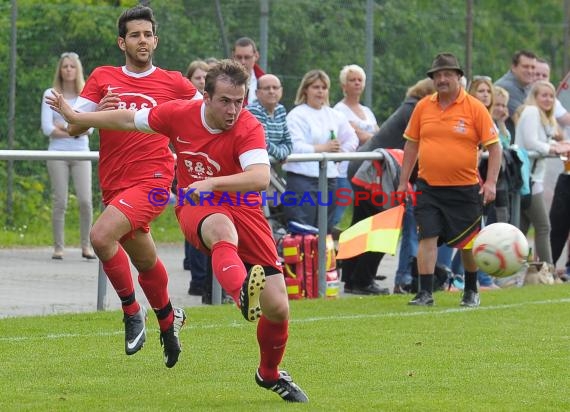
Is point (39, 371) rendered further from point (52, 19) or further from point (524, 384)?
point (52, 19)

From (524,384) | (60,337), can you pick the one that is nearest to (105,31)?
(60,337)

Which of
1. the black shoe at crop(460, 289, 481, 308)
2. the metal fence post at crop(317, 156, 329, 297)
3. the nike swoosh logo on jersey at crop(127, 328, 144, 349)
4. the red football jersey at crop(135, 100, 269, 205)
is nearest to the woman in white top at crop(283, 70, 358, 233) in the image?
the metal fence post at crop(317, 156, 329, 297)

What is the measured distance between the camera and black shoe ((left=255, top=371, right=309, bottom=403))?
7562mm

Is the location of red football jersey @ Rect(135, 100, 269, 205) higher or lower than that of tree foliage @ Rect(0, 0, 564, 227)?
lower

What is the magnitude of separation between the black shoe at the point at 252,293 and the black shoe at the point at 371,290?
680 centimetres

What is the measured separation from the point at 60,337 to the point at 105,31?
21.7 feet

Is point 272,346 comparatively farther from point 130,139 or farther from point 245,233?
point 130,139

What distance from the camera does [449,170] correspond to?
12266 millimetres

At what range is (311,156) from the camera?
1284cm

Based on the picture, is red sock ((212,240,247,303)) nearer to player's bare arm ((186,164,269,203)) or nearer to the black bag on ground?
player's bare arm ((186,164,269,203))

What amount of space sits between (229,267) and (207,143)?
848 millimetres

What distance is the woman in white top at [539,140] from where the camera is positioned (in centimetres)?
1480

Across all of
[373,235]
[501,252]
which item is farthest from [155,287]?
[373,235]

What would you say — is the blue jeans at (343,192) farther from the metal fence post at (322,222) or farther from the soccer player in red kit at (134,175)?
the soccer player in red kit at (134,175)
